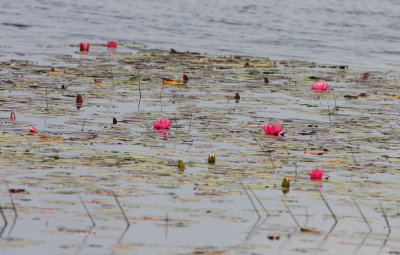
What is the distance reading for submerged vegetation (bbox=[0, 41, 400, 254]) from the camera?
428cm

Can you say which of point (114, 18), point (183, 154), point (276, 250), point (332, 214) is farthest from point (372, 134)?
point (114, 18)

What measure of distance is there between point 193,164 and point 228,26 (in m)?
15.1

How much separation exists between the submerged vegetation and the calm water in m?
4.31

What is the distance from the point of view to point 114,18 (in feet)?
70.7

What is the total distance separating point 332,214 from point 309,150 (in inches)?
70.2

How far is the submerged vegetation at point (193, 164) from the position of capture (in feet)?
14.0

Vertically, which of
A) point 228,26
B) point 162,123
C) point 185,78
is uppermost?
point 228,26

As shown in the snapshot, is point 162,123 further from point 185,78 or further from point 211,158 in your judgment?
point 185,78

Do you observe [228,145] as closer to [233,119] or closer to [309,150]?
[309,150]

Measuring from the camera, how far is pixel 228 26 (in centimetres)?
2072

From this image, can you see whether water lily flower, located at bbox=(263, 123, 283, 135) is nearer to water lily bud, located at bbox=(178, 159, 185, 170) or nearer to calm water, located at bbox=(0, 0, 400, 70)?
water lily bud, located at bbox=(178, 159, 185, 170)

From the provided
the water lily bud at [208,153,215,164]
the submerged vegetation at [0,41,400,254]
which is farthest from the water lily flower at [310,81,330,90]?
the water lily bud at [208,153,215,164]

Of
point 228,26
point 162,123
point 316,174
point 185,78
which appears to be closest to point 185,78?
point 185,78

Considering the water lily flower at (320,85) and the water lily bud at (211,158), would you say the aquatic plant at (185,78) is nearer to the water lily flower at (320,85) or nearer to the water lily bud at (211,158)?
the water lily flower at (320,85)
